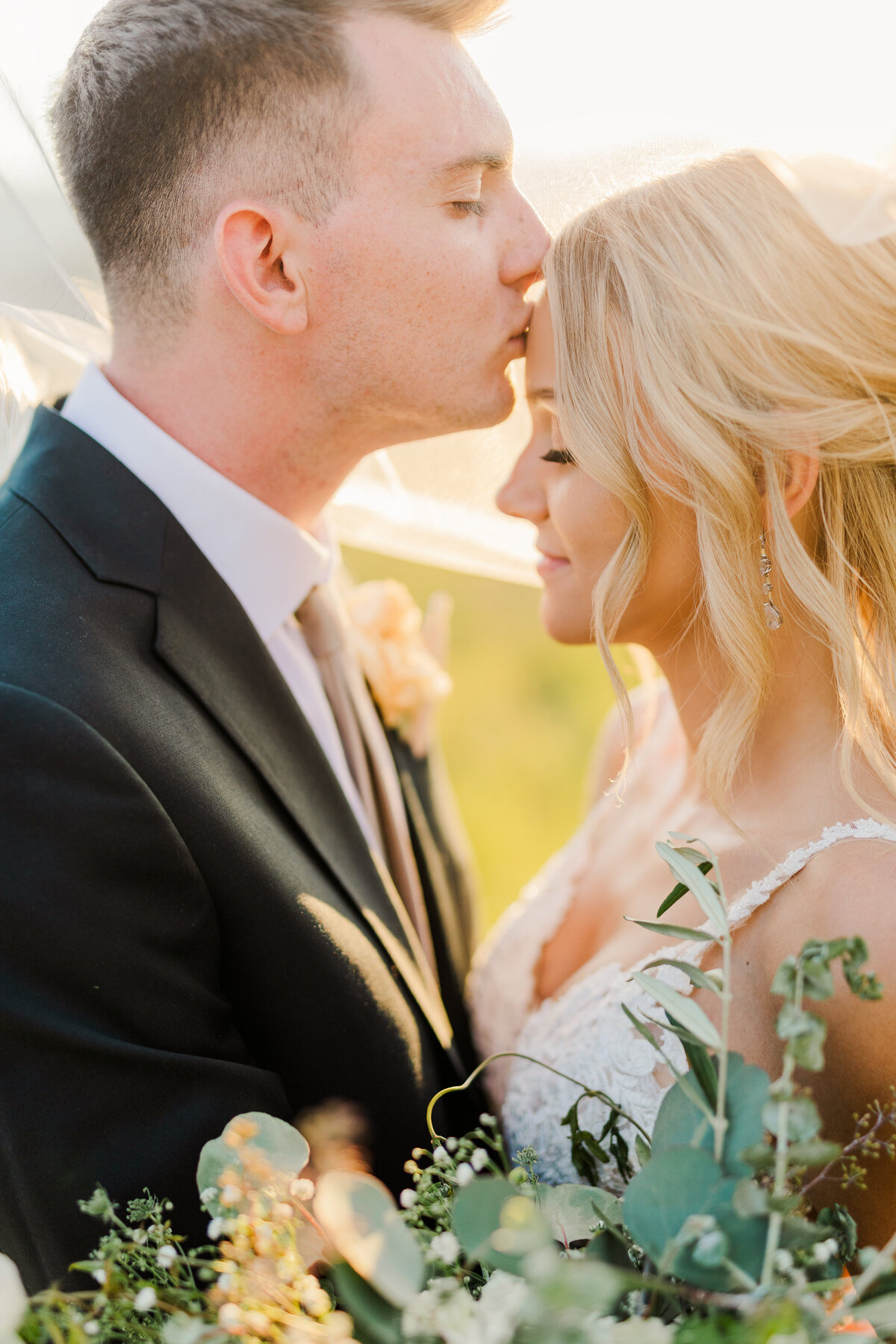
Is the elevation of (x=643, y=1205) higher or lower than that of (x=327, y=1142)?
higher

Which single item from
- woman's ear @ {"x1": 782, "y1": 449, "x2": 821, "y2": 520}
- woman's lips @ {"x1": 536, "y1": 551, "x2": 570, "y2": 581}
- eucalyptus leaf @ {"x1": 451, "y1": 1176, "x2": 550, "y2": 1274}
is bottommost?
eucalyptus leaf @ {"x1": 451, "y1": 1176, "x2": 550, "y2": 1274}

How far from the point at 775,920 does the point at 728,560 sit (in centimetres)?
73

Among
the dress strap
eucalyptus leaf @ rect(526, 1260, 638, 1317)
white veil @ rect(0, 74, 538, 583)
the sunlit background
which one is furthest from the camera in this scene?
white veil @ rect(0, 74, 538, 583)

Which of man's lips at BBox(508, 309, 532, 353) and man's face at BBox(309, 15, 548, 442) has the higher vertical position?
man's face at BBox(309, 15, 548, 442)

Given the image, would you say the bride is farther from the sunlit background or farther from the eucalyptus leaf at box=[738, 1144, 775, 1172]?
the eucalyptus leaf at box=[738, 1144, 775, 1172]

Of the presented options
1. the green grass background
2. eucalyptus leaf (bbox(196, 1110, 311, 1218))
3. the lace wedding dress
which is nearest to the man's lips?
the lace wedding dress

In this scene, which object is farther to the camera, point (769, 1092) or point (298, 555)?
point (298, 555)

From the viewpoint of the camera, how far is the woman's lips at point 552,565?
226 centimetres

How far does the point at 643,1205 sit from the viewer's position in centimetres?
92

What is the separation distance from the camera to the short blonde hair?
2.04 metres

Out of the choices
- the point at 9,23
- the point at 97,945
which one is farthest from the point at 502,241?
the point at 97,945

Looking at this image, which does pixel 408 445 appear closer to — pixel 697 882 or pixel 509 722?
pixel 697 882

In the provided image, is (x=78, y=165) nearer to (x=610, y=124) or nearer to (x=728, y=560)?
(x=610, y=124)

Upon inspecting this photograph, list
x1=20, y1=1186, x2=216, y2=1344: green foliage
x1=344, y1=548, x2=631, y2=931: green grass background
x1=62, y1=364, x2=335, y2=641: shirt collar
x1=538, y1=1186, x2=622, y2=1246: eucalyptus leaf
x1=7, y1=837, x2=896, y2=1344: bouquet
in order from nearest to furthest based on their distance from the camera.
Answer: x1=7, y1=837, x2=896, y2=1344: bouquet → x1=20, y1=1186, x2=216, y2=1344: green foliage → x1=538, y1=1186, x2=622, y2=1246: eucalyptus leaf → x1=62, y1=364, x2=335, y2=641: shirt collar → x1=344, y1=548, x2=631, y2=931: green grass background
